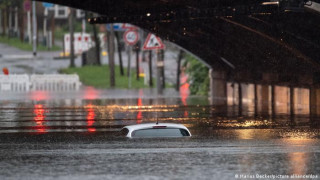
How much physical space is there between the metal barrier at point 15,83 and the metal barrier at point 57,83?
42.0 inches

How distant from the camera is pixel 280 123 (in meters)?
26.1

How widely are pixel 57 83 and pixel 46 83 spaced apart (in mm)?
740

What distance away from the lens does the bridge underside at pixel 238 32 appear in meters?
29.5

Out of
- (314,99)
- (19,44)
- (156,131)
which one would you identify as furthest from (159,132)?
(19,44)

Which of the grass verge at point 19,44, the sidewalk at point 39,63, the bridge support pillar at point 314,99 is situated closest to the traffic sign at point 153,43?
the bridge support pillar at point 314,99

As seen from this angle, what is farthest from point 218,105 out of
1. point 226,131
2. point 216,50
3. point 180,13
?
point 226,131

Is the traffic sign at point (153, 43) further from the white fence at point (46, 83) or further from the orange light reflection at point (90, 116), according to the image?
the white fence at point (46, 83)

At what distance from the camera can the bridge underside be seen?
96.8 feet

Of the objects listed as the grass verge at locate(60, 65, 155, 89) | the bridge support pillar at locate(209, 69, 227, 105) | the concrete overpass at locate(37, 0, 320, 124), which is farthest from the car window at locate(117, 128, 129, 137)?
the grass verge at locate(60, 65, 155, 89)

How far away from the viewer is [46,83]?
176ft

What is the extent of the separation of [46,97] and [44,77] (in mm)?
8684

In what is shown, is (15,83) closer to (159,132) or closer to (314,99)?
(314,99)

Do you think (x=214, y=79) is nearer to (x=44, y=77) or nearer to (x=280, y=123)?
(x=44, y=77)

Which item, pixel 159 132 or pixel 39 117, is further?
pixel 39 117
